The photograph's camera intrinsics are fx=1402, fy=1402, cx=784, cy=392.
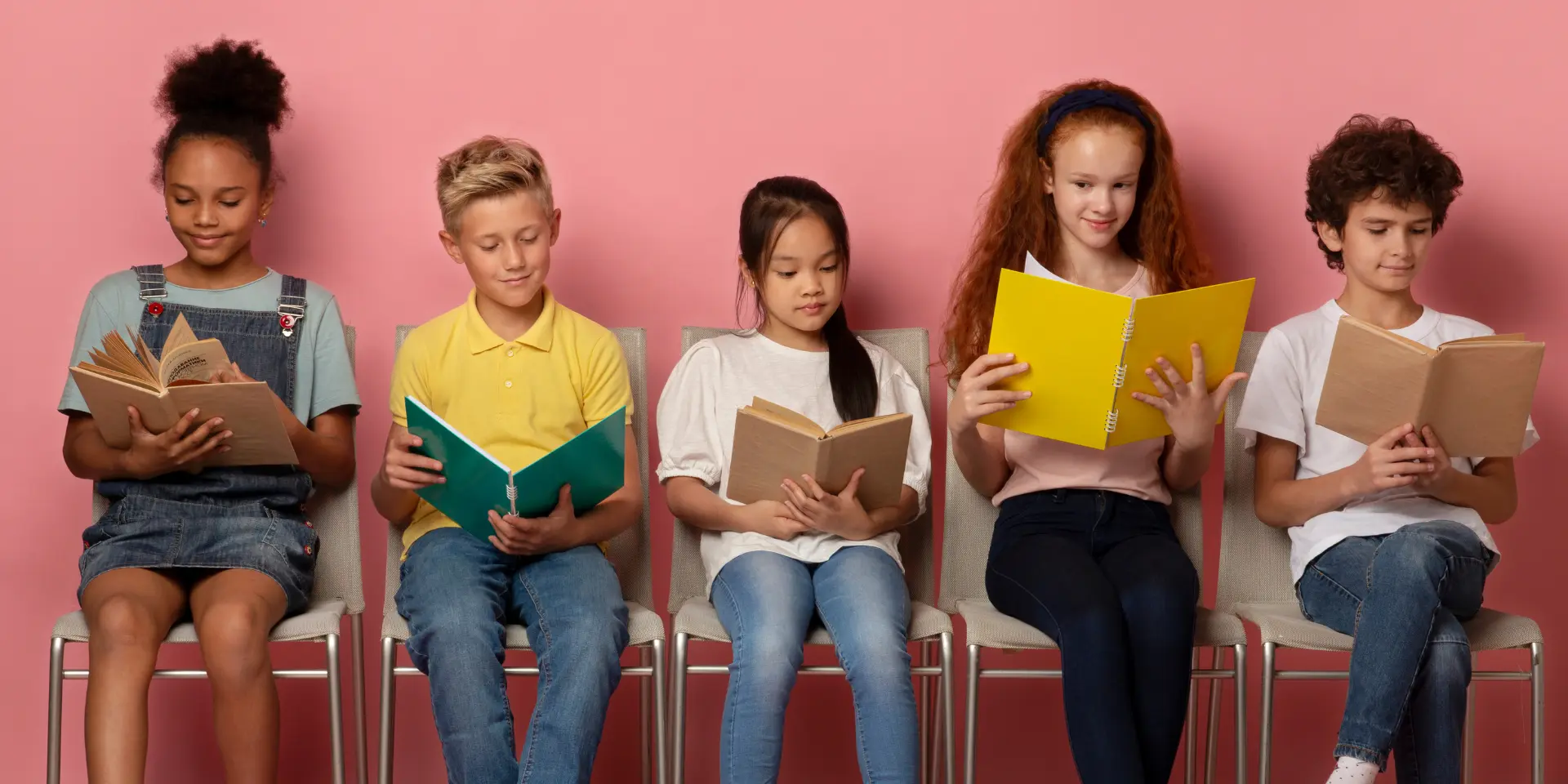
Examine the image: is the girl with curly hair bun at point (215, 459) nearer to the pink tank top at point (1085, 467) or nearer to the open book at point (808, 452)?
the open book at point (808, 452)

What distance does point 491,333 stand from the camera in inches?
95.7

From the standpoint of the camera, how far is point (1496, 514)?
2.40 metres

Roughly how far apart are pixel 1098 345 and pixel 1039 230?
0.55 m

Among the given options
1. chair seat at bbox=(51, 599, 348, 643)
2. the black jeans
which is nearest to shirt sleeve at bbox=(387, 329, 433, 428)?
chair seat at bbox=(51, 599, 348, 643)

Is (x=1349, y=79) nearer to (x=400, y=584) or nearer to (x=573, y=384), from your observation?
(x=573, y=384)

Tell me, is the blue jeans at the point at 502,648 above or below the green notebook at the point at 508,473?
below

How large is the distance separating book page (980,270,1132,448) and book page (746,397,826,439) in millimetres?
310

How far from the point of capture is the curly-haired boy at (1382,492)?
2.10m

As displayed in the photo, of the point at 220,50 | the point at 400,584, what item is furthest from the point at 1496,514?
the point at 220,50

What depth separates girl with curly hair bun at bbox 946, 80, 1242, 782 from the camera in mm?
2035

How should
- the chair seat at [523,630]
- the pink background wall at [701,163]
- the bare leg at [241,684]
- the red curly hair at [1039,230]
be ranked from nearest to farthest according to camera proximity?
1. the bare leg at [241,684]
2. the chair seat at [523,630]
3. the red curly hair at [1039,230]
4. the pink background wall at [701,163]

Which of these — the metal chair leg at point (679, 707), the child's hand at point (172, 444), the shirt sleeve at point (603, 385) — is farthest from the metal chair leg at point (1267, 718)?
the child's hand at point (172, 444)

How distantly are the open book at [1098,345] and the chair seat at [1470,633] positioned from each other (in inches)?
14.5

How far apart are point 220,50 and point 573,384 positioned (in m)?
0.93
